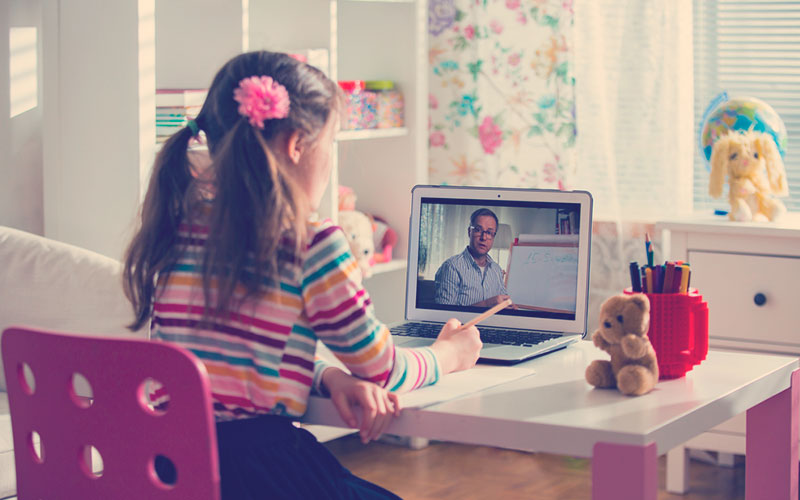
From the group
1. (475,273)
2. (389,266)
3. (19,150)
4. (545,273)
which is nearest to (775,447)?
(545,273)

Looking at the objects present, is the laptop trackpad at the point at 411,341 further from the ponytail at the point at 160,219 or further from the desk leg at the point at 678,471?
the desk leg at the point at 678,471

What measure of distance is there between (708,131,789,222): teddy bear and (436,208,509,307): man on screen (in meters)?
1.05

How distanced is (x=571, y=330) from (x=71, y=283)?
41.1 inches

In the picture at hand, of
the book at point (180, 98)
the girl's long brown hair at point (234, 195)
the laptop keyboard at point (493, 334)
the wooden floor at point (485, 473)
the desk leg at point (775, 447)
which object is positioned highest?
the book at point (180, 98)

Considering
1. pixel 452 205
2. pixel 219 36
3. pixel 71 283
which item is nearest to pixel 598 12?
pixel 219 36

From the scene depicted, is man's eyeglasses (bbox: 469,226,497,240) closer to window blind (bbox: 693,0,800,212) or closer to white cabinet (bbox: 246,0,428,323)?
white cabinet (bbox: 246,0,428,323)

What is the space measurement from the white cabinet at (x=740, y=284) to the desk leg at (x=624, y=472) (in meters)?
1.51

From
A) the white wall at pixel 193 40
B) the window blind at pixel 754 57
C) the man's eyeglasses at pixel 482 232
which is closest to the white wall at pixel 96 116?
the white wall at pixel 193 40

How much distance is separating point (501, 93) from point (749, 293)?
1007 mm

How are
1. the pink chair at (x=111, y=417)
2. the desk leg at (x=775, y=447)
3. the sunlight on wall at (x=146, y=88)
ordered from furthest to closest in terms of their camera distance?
the sunlight on wall at (x=146, y=88), the desk leg at (x=775, y=447), the pink chair at (x=111, y=417)

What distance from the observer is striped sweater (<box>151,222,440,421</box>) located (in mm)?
1345

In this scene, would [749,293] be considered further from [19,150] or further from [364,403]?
[19,150]

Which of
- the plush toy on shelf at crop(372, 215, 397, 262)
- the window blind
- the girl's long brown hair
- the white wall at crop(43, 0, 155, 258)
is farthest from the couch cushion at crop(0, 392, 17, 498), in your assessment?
the window blind

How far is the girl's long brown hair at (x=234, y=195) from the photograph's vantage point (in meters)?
1.33
